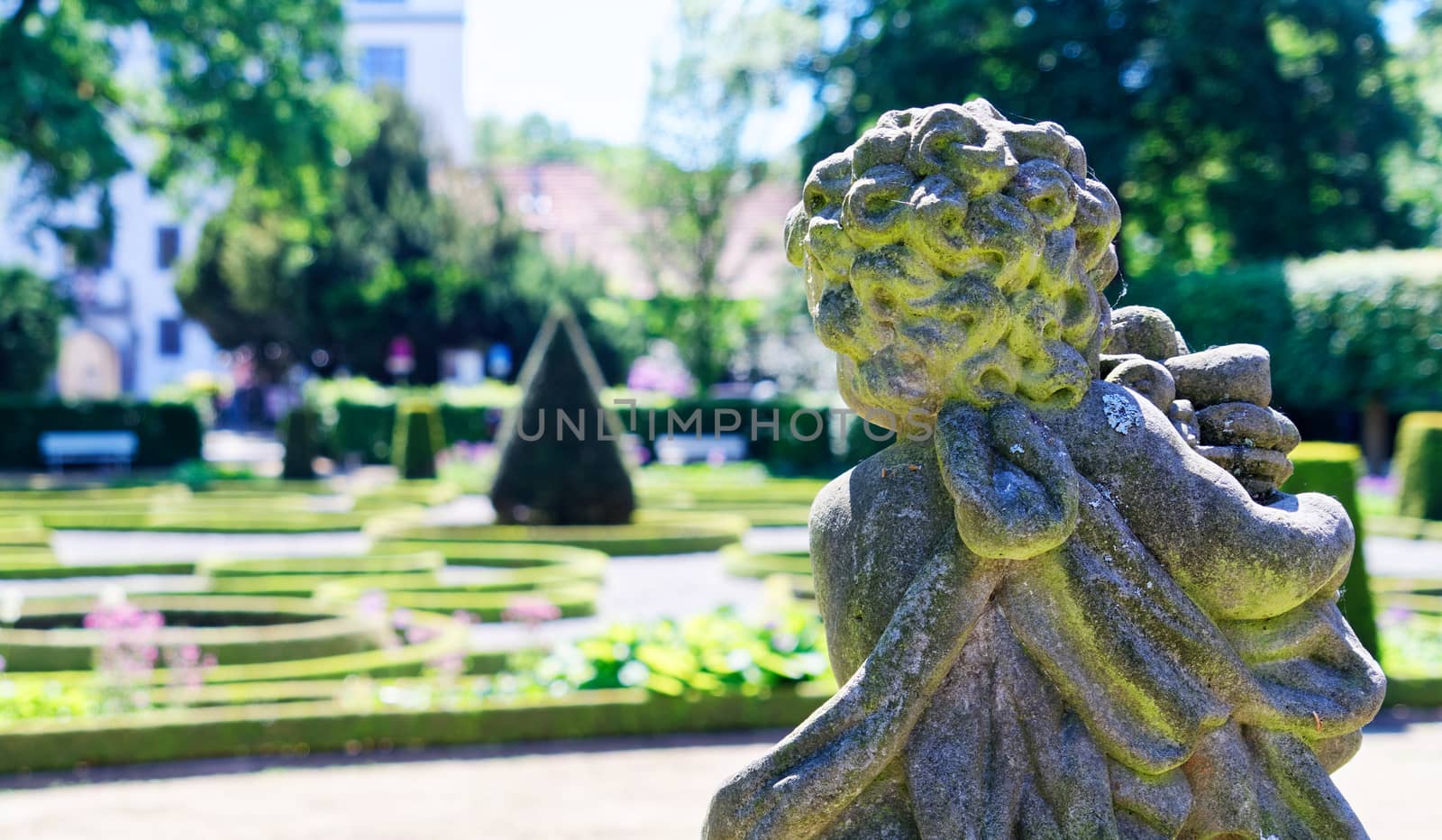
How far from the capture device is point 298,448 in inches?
913

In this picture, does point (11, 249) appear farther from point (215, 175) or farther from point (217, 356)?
point (215, 175)

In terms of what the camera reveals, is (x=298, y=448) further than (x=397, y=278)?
No

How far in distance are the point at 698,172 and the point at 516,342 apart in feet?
22.5

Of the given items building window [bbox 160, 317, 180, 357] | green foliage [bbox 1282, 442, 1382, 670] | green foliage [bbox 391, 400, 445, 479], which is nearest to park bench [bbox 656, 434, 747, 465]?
green foliage [bbox 391, 400, 445, 479]

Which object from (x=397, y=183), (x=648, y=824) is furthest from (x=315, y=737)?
(x=397, y=183)

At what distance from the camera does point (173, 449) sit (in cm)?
2670

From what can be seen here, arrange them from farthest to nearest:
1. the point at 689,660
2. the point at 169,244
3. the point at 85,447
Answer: the point at 169,244
the point at 85,447
the point at 689,660

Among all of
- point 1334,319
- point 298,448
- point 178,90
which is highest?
point 178,90

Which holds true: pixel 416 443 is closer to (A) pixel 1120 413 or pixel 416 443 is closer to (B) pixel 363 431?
(B) pixel 363 431

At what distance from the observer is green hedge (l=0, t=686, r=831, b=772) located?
21.9 ft

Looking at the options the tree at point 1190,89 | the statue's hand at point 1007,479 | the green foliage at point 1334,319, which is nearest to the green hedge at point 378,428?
the tree at point 1190,89

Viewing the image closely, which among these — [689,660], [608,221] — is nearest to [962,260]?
[689,660]

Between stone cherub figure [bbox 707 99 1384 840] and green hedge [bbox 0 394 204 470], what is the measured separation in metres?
26.2

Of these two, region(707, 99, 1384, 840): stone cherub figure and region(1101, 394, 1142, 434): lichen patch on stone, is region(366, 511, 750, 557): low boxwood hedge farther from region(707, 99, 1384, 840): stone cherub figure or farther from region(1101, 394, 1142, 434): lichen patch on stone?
region(1101, 394, 1142, 434): lichen patch on stone
